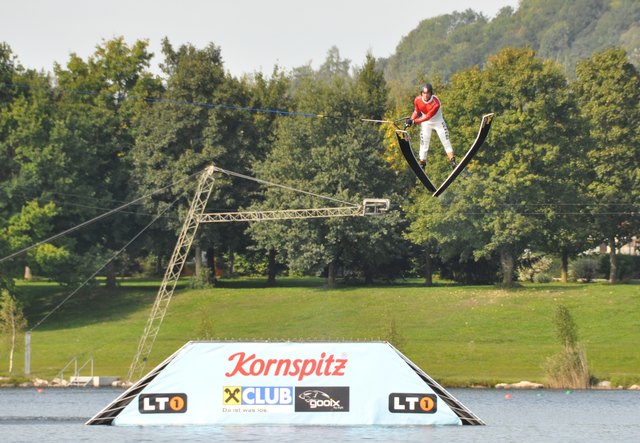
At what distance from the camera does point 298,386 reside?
1417 inches

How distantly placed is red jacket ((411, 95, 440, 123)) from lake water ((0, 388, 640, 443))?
9.50m

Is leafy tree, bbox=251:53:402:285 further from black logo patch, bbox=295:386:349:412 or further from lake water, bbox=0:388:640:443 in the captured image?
black logo patch, bbox=295:386:349:412

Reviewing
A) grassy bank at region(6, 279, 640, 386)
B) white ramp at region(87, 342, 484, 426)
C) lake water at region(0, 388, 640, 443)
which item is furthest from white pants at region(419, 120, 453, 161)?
grassy bank at region(6, 279, 640, 386)

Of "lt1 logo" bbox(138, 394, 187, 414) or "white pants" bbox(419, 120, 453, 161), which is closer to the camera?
"white pants" bbox(419, 120, 453, 161)

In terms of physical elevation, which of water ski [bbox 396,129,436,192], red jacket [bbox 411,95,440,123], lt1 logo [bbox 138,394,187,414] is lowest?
lt1 logo [bbox 138,394,187,414]

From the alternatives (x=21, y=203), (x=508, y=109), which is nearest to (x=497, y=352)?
(x=508, y=109)

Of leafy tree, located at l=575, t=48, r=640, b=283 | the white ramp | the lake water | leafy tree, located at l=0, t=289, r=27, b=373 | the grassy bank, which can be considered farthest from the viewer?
leafy tree, located at l=575, t=48, r=640, b=283

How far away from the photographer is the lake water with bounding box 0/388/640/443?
38.6 m

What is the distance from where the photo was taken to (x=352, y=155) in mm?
103312

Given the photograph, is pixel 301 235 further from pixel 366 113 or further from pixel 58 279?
pixel 58 279

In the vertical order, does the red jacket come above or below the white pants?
above

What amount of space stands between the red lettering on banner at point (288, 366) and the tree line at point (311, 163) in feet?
195

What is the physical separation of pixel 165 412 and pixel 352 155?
68387 millimetres

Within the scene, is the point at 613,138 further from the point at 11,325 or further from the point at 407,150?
the point at 407,150
